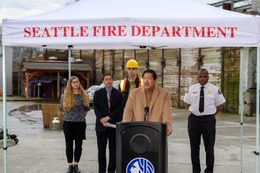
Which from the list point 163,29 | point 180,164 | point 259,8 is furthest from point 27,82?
point 163,29

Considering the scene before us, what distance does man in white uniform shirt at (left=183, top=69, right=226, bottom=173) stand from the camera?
19.9 ft

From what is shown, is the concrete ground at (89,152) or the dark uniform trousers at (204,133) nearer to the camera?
the dark uniform trousers at (204,133)

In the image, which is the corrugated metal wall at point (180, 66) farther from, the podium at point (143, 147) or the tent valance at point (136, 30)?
the podium at point (143, 147)

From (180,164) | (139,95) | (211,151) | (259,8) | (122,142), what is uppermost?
(259,8)

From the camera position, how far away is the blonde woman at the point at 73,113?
258 inches

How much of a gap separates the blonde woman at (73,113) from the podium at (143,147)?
2231 millimetres

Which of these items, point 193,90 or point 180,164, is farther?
point 180,164

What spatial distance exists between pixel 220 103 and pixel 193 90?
0.47 m

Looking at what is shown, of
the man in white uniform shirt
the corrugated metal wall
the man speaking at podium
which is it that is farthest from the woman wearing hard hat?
the corrugated metal wall

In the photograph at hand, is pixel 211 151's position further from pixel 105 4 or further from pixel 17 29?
pixel 17 29

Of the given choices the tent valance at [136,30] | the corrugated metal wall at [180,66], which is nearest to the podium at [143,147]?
the tent valance at [136,30]

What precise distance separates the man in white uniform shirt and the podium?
1.79m

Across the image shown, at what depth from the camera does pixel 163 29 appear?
5.21 meters

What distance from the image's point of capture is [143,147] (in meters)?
4.41
